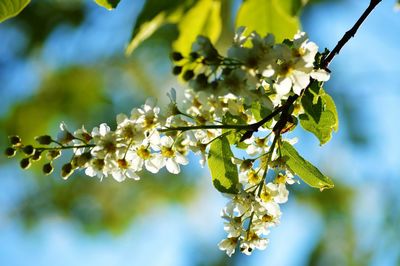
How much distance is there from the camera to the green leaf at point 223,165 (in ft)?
5.62

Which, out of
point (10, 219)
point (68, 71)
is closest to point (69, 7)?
point (68, 71)

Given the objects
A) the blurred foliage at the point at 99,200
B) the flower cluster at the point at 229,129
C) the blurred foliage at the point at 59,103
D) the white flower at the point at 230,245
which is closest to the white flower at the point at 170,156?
the flower cluster at the point at 229,129

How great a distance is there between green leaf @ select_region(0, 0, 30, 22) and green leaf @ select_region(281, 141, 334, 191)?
0.84m

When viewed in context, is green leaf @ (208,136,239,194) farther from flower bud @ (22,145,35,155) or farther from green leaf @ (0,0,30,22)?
green leaf @ (0,0,30,22)

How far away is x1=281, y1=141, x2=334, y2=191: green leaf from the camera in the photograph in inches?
65.9

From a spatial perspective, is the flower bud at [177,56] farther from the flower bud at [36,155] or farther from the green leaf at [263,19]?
the green leaf at [263,19]

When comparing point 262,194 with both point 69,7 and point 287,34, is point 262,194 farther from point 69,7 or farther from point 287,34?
point 69,7

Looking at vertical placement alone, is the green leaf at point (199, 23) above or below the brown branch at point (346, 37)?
below

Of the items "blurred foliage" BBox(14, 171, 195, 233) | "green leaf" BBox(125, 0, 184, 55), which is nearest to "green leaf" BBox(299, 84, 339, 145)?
"green leaf" BBox(125, 0, 184, 55)

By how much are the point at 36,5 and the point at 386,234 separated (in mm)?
4559

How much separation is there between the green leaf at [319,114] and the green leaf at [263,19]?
0.51m

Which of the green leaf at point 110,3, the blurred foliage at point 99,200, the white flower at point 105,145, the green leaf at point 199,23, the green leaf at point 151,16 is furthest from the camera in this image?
the blurred foliage at point 99,200

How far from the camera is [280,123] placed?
1.59 meters

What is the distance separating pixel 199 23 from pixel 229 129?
0.76 meters
